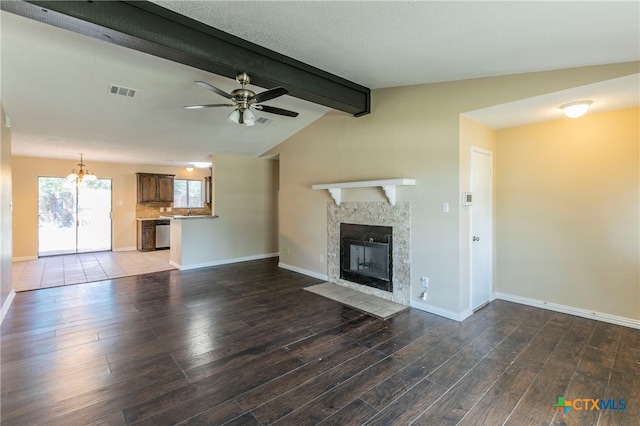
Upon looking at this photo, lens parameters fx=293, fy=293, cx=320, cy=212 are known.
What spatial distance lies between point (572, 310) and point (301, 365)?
3506 mm

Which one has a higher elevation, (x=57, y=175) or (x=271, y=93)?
(x=271, y=93)

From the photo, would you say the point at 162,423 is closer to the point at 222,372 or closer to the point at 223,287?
the point at 222,372

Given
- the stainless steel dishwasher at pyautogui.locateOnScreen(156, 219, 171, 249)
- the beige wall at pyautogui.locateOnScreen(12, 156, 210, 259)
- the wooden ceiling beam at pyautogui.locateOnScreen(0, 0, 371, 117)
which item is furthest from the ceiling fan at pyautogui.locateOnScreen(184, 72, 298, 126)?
the beige wall at pyautogui.locateOnScreen(12, 156, 210, 259)

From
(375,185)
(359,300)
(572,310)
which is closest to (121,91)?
(375,185)

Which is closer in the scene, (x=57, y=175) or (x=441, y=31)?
(x=441, y=31)

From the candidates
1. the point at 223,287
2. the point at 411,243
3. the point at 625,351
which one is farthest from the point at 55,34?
the point at 625,351

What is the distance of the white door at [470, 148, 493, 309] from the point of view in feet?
12.6

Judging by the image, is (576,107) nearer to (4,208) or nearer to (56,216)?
(4,208)

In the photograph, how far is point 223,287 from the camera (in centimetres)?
493

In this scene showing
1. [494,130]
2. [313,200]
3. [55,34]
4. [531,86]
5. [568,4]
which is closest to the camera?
[568,4]

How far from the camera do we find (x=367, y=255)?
183 inches

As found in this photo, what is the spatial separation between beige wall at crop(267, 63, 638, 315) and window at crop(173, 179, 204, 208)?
6456 millimetres

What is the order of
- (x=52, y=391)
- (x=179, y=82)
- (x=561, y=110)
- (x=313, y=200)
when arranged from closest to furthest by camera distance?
(x=52, y=391) → (x=561, y=110) → (x=179, y=82) → (x=313, y=200)

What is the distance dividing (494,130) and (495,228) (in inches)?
56.1
